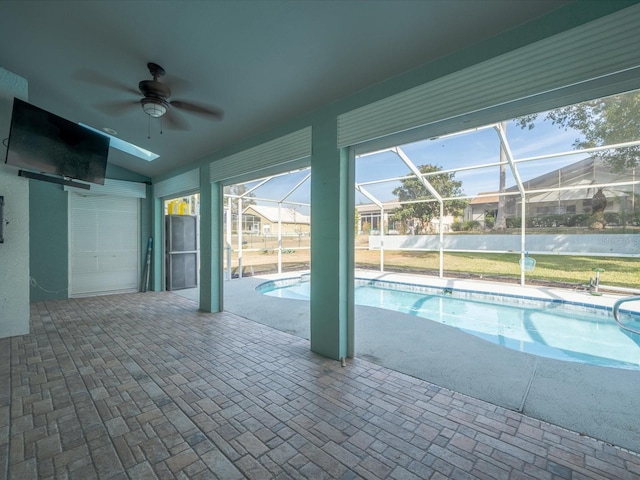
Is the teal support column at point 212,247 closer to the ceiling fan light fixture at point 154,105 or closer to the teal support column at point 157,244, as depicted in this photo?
the ceiling fan light fixture at point 154,105

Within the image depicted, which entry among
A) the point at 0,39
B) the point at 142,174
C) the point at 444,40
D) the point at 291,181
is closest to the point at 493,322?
the point at 444,40

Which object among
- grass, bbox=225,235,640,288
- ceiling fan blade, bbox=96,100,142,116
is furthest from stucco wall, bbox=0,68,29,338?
grass, bbox=225,235,640,288

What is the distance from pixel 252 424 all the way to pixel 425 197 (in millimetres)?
7348

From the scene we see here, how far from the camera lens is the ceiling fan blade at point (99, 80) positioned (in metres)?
3.12

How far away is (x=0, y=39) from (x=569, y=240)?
9.32 m

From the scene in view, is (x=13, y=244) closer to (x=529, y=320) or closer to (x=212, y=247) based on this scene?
(x=212, y=247)

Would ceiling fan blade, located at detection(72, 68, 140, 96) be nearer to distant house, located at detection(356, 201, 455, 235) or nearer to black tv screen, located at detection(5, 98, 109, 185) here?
black tv screen, located at detection(5, 98, 109, 185)

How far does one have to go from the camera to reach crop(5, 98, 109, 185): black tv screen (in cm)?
319

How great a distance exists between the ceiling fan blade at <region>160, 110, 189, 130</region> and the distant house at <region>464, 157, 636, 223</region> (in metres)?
6.82

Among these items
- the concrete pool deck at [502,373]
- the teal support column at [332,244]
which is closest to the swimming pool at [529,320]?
the concrete pool deck at [502,373]

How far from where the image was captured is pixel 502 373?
2.72 m

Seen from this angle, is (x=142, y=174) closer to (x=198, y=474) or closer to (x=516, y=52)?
(x=198, y=474)

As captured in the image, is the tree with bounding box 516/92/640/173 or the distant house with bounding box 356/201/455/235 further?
the distant house with bounding box 356/201/455/235

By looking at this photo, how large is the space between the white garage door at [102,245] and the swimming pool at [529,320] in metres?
3.25
